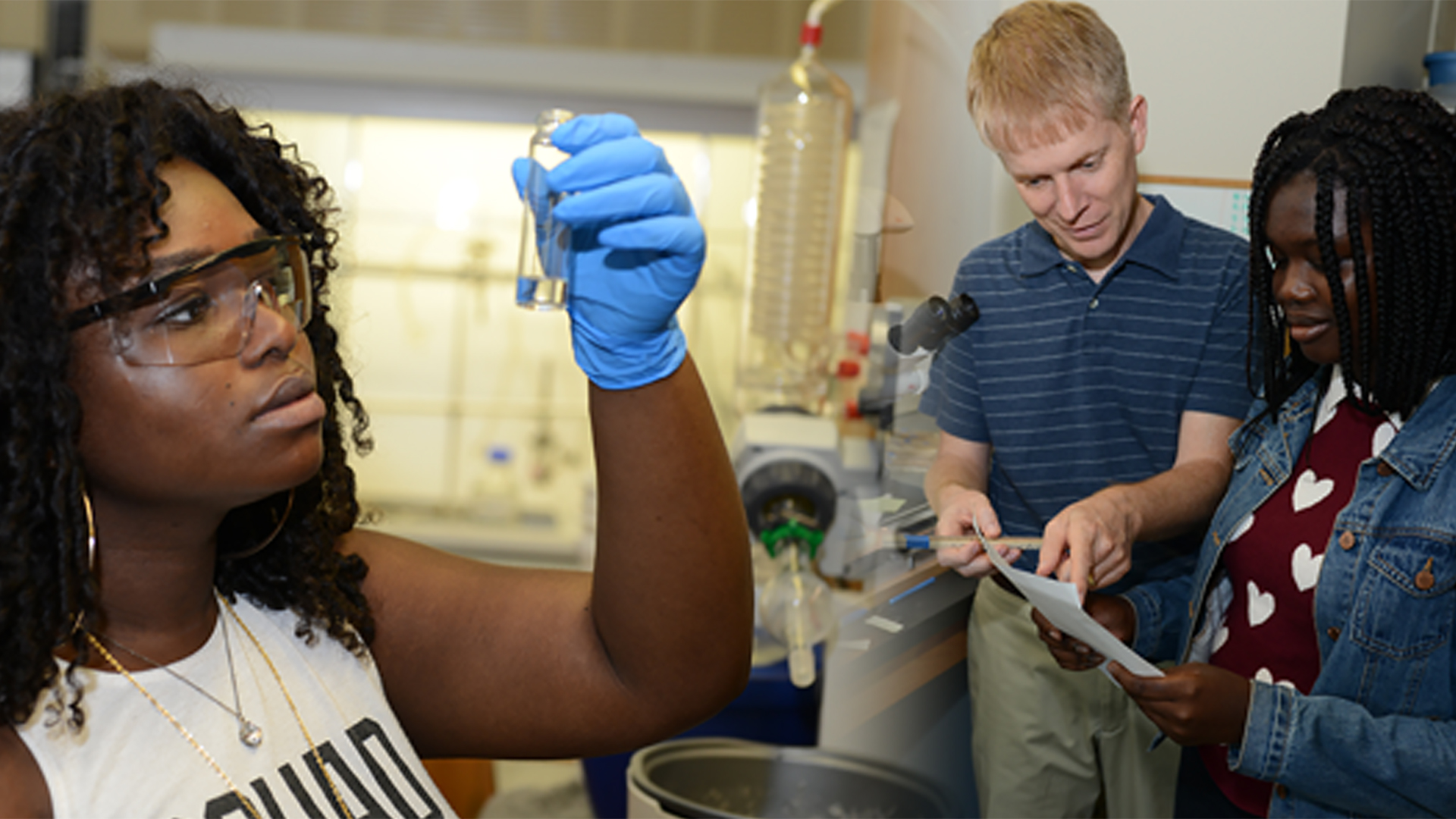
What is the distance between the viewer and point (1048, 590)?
919 mm

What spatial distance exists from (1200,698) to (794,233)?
1977mm

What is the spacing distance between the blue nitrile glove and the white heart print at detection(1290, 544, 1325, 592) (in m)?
0.56

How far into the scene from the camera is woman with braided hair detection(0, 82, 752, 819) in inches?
35.7

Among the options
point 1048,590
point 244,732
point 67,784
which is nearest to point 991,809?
point 1048,590

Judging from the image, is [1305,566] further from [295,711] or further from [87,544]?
[87,544]

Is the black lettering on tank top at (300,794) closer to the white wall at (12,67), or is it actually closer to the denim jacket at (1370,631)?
the denim jacket at (1370,631)

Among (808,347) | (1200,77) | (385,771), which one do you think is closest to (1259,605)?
(1200,77)

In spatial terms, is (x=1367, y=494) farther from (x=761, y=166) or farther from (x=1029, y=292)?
(x=761, y=166)

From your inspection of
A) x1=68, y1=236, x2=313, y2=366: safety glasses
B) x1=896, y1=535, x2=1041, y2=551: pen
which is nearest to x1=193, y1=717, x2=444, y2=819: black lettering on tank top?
x1=68, y1=236, x2=313, y2=366: safety glasses

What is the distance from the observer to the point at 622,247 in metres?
0.94

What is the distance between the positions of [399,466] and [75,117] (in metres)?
4.04

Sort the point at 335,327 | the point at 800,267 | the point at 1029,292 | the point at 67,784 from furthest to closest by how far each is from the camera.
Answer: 1. the point at 800,267
2. the point at 335,327
3. the point at 1029,292
4. the point at 67,784

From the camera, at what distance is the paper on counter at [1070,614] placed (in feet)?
2.97

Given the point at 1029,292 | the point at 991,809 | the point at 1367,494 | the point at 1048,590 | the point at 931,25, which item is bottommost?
the point at 991,809
